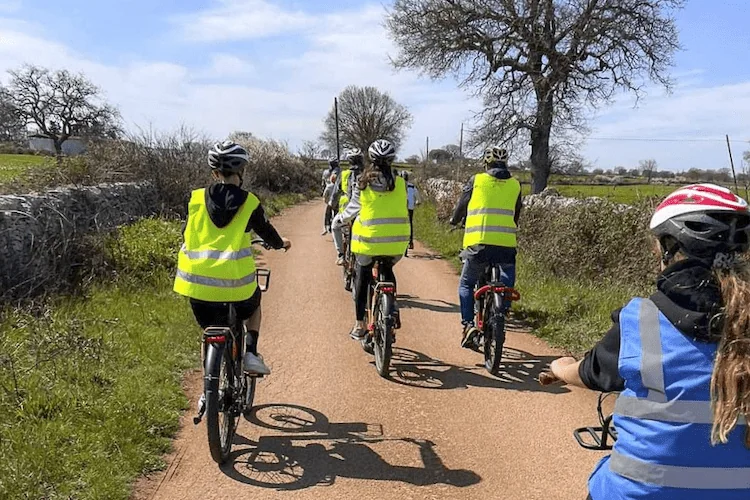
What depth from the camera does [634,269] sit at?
30.4 ft

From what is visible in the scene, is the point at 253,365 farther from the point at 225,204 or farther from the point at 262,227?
the point at 225,204

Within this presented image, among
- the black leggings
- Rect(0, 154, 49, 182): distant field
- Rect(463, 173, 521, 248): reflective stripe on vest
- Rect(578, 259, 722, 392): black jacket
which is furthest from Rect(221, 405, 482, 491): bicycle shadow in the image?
Rect(0, 154, 49, 182): distant field

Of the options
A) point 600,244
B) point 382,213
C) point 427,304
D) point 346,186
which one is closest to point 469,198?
point 382,213

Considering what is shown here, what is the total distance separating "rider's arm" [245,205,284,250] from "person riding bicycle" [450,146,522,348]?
2.33 metres

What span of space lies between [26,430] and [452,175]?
65.8ft

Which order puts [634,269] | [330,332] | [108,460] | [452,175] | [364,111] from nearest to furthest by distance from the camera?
[108,460]
[330,332]
[634,269]
[452,175]
[364,111]

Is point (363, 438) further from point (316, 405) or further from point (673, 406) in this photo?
point (673, 406)

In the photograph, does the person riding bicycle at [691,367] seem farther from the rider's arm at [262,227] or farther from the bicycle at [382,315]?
the bicycle at [382,315]

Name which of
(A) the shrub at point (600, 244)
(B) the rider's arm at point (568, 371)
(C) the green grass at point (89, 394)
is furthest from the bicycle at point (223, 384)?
(A) the shrub at point (600, 244)

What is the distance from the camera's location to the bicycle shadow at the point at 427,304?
8.55 m

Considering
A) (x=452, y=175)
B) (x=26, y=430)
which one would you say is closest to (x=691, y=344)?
(x=26, y=430)

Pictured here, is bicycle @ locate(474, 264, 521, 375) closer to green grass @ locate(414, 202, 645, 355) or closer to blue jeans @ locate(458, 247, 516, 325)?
blue jeans @ locate(458, 247, 516, 325)

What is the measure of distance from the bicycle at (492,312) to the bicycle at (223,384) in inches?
95.7

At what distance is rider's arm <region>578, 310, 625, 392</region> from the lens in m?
2.04
